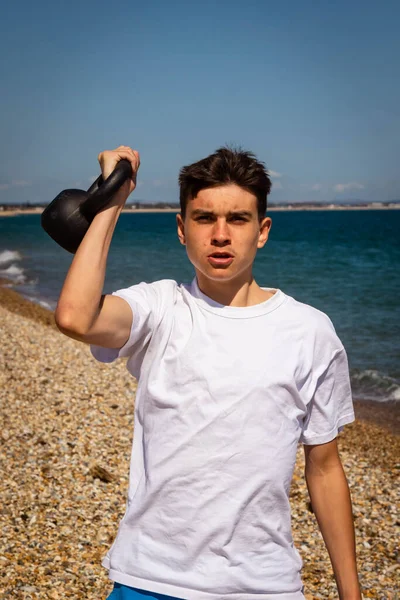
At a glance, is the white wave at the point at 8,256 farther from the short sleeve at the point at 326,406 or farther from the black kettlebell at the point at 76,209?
the short sleeve at the point at 326,406

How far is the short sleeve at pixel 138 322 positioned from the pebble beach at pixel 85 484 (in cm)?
323

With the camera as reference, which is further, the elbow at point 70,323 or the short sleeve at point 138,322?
the short sleeve at point 138,322

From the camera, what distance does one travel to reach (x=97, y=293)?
6.48ft

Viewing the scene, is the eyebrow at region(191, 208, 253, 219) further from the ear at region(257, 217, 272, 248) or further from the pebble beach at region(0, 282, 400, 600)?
the pebble beach at region(0, 282, 400, 600)

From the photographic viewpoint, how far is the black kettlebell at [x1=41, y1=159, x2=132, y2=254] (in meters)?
2.07

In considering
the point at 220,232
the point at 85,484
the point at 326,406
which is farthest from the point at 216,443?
the point at 85,484

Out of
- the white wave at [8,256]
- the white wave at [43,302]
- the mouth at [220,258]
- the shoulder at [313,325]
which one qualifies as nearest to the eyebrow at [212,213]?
the mouth at [220,258]

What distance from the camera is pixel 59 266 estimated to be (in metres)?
35.3

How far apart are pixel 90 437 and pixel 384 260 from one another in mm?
43367

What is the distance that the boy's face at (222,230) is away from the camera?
221 cm

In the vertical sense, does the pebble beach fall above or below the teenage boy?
below

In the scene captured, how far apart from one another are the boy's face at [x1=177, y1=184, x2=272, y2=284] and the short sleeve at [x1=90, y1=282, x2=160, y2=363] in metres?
0.21

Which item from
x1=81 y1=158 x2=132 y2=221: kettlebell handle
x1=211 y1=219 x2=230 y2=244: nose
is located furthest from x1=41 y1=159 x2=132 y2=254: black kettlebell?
x1=211 y1=219 x2=230 y2=244: nose

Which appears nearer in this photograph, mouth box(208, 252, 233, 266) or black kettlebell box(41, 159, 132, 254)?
black kettlebell box(41, 159, 132, 254)
